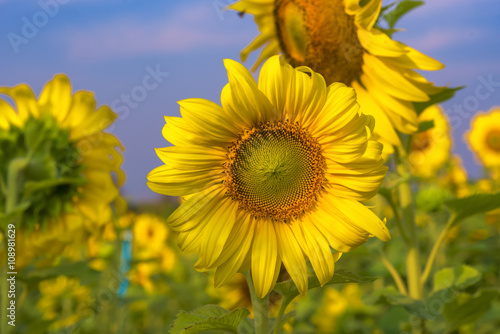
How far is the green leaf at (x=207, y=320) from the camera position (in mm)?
1014

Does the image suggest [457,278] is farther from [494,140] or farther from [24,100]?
[494,140]

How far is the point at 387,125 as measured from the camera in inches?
61.1

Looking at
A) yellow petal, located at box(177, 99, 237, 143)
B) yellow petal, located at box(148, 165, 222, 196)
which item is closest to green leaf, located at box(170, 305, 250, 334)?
yellow petal, located at box(148, 165, 222, 196)


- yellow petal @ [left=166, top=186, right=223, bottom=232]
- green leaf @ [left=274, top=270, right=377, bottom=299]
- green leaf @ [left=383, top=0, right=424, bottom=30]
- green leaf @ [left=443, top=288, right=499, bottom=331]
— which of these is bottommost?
green leaf @ [left=443, top=288, right=499, bottom=331]

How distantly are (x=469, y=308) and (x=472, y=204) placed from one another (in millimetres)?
358

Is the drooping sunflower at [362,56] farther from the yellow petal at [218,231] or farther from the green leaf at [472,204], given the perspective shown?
the yellow petal at [218,231]

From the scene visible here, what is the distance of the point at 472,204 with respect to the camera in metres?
1.70

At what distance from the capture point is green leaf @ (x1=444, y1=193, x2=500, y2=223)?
1642 millimetres

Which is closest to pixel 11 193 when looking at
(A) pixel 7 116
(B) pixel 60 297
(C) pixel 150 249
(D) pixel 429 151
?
(A) pixel 7 116

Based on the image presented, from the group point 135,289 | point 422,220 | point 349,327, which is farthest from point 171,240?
point 349,327

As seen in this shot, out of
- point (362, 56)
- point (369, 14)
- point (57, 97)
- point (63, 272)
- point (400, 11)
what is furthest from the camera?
point (57, 97)

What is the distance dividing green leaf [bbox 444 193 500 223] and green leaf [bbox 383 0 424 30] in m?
0.63

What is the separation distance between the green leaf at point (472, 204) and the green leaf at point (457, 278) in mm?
173

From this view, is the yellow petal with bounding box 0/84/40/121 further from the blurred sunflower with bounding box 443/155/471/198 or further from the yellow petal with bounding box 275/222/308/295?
the blurred sunflower with bounding box 443/155/471/198
